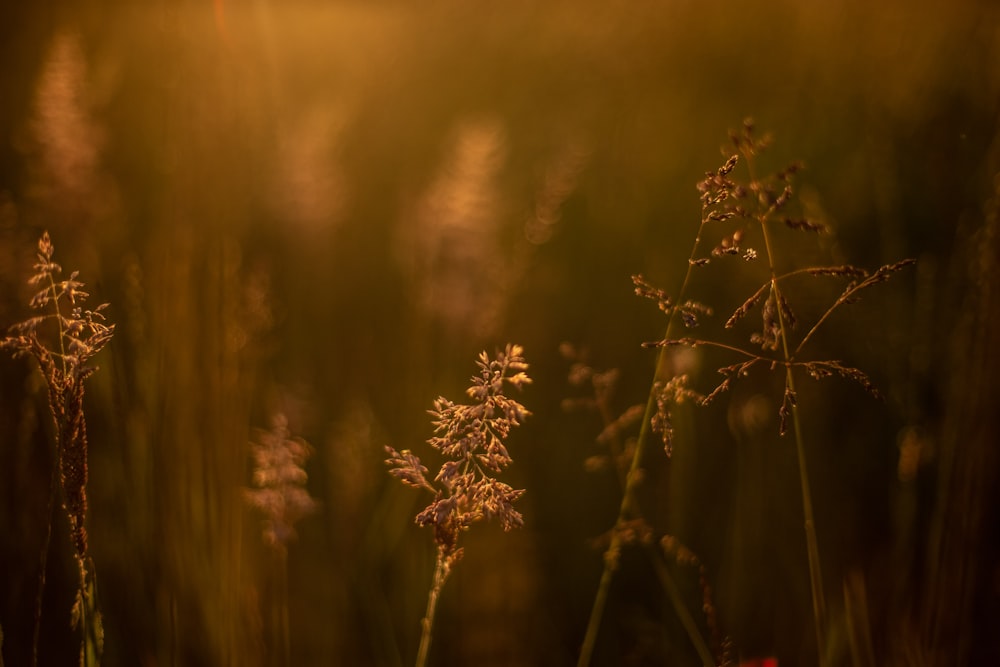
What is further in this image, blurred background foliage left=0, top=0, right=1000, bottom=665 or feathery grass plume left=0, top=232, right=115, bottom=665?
blurred background foliage left=0, top=0, right=1000, bottom=665

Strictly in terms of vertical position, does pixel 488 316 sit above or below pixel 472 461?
above

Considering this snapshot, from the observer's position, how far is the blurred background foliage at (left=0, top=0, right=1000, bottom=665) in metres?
1.24

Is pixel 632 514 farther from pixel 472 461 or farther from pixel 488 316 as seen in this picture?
pixel 472 461

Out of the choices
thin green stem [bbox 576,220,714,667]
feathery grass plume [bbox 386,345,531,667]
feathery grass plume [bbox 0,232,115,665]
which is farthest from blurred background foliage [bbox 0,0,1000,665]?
feathery grass plume [bbox 386,345,531,667]

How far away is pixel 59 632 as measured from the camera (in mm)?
1301

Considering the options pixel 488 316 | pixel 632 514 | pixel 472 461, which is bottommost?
pixel 472 461

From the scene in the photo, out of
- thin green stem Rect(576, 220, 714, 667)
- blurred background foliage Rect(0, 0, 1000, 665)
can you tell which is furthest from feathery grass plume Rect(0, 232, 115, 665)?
thin green stem Rect(576, 220, 714, 667)

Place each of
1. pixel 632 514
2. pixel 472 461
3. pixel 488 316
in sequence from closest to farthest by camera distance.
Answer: pixel 472 461, pixel 632 514, pixel 488 316

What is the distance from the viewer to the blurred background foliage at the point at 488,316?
124cm

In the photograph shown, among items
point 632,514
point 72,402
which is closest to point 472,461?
point 72,402

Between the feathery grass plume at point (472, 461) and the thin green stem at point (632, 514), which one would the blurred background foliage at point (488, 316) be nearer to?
the thin green stem at point (632, 514)

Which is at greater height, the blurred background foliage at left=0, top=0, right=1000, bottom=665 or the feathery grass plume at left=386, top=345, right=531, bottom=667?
the blurred background foliage at left=0, top=0, right=1000, bottom=665

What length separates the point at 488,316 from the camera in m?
1.70

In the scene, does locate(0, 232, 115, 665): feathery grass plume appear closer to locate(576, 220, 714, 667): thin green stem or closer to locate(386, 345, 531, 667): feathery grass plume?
locate(386, 345, 531, 667): feathery grass plume
